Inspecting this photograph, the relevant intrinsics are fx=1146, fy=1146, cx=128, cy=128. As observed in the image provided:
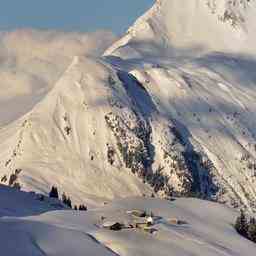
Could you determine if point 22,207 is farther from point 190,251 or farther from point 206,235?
point 190,251

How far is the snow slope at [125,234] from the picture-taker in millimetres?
93188

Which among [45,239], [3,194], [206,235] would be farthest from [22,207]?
[45,239]

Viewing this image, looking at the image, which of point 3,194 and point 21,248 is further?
point 3,194

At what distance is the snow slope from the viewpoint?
93188 millimetres

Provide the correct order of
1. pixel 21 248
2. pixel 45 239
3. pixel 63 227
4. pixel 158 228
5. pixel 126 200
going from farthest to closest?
pixel 126 200
pixel 158 228
pixel 63 227
pixel 45 239
pixel 21 248

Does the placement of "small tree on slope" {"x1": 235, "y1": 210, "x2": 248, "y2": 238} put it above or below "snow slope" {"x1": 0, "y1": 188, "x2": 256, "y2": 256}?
below

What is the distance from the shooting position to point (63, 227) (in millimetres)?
103812

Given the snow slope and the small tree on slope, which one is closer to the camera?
the snow slope

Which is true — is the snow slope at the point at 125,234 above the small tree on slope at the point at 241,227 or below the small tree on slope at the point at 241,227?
above

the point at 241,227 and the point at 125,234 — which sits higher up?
the point at 125,234

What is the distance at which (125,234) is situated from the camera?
353 ft

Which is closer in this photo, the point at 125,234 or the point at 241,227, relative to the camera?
the point at 125,234

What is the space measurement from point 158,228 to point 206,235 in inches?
350

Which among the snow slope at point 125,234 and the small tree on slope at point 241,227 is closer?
the snow slope at point 125,234
